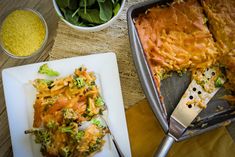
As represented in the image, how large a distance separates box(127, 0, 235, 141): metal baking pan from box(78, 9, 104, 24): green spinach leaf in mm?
142

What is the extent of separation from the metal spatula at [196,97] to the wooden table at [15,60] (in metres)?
0.17

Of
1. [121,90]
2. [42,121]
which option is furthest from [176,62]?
[42,121]

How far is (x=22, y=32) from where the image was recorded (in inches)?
56.3

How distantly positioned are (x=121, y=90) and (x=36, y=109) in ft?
1.00

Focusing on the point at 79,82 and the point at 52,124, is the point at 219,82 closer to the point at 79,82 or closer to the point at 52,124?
the point at 79,82

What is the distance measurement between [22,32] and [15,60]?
0.36ft

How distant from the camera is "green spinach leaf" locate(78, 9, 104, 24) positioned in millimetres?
1365

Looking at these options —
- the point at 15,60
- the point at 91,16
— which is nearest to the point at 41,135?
the point at 15,60

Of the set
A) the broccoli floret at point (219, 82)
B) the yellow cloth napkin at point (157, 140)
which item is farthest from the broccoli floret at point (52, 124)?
the broccoli floret at point (219, 82)

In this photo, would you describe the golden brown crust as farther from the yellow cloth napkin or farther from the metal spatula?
the yellow cloth napkin

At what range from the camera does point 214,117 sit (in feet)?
4.39

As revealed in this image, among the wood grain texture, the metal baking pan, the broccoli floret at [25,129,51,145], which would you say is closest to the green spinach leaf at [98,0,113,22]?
the metal baking pan

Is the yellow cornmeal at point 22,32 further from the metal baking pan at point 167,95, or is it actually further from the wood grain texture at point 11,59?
the metal baking pan at point 167,95

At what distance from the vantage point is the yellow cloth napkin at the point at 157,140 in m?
1.40
